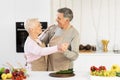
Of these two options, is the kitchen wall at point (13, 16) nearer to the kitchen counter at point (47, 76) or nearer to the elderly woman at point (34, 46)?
the elderly woman at point (34, 46)

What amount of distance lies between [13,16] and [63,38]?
4.51ft

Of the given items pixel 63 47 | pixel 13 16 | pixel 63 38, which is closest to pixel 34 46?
pixel 63 47

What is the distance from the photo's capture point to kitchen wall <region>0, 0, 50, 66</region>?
4.39 m

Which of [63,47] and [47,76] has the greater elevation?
[63,47]

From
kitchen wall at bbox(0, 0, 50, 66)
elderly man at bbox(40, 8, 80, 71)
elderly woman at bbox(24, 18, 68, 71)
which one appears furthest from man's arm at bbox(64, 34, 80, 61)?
kitchen wall at bbox(0, 0, 50, 66)

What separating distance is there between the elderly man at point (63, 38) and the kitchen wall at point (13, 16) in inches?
41.5

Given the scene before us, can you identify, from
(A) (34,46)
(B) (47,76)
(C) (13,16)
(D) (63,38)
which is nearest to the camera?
(B) (47,76)

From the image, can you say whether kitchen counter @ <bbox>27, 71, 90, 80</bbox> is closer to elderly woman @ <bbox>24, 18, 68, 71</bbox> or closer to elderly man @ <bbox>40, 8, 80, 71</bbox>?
elderly woman @ <bbox>24, 18, 68, 71</bbox>

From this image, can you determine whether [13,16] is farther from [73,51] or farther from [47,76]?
[47,76]

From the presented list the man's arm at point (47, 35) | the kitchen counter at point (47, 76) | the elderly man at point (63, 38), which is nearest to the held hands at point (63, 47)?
the kitchen counter at point (47, 76)

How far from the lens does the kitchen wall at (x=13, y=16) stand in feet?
14.4

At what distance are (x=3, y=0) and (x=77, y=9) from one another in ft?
4.97

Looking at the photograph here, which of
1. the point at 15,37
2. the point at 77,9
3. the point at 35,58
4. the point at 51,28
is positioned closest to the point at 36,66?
the point at 35,58

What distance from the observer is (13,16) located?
14.5 ft
